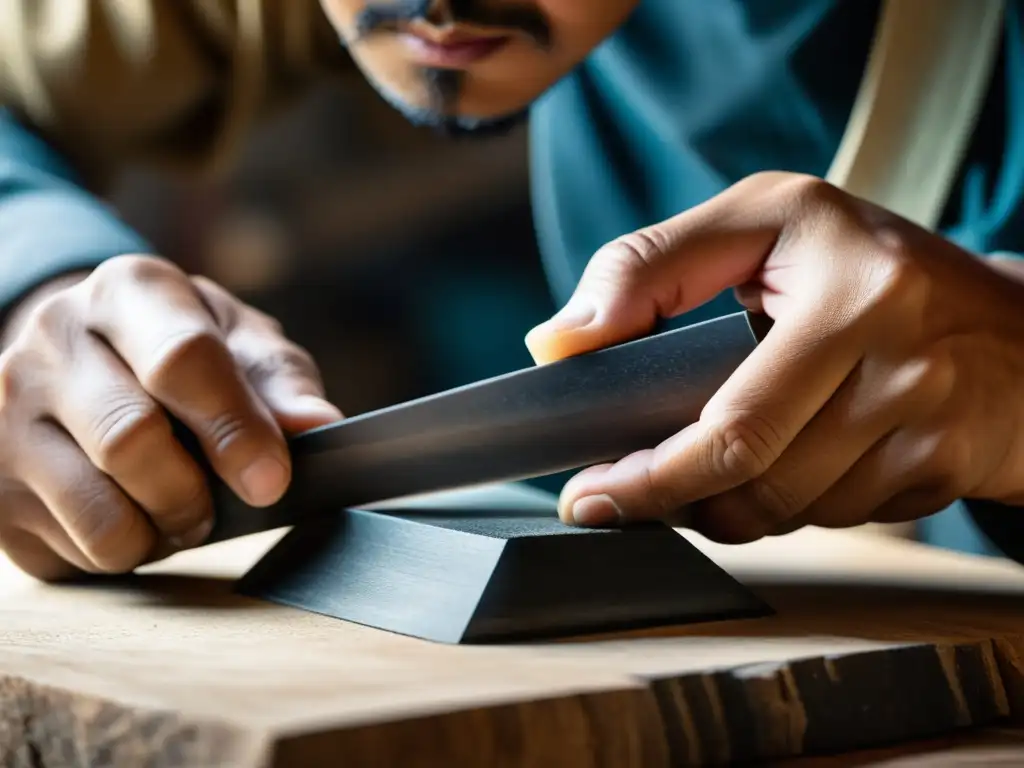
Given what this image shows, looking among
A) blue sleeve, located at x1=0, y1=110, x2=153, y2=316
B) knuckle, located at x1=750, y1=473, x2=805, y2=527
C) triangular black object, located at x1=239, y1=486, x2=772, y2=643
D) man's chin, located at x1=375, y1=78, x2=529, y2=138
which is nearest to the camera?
triangular black object, located at x1=239, y1=486, x2=772, y2=643

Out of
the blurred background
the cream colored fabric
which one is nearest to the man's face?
the cream colored fabric

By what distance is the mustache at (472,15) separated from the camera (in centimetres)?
89

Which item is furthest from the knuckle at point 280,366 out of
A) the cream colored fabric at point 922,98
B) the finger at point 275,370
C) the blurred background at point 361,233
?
the blurred background at point 361,233

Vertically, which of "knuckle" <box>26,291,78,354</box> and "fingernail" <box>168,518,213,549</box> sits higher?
"knuckle" <box>26,291,78,354</box>

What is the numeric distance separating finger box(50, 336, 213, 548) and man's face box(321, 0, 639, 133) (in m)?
0.40

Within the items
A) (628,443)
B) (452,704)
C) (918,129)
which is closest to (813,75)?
(918,129)

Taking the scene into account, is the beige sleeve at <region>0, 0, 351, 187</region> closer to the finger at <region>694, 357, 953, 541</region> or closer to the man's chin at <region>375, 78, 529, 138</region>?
the man's chin at <region>375, 78, 529, 138</region>

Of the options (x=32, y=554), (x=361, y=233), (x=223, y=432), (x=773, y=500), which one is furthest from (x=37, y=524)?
(x=361, y=233)

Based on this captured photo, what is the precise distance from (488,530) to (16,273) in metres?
0.49

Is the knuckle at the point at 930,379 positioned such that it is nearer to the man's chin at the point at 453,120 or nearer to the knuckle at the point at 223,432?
the knuckle at the point at 223,432

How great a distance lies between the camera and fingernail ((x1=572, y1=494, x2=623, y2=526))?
582 mm

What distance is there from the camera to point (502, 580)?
20.3 inches

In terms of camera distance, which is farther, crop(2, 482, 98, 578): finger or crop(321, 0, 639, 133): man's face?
crop(321, 0, 639, 133): man's face

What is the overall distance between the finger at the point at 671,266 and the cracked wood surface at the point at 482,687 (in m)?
0.13
